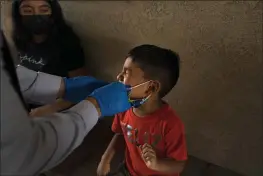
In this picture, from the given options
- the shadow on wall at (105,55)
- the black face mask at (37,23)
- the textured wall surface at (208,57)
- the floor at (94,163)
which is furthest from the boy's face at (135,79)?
the black face mask at (37,23)

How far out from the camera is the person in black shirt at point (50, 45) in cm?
180

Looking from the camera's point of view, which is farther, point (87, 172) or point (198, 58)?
point (87, 172)

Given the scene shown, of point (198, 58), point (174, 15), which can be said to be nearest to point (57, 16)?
point (174, 15)

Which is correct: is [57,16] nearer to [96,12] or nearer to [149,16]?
[96,12]

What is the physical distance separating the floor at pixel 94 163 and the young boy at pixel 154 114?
504mm

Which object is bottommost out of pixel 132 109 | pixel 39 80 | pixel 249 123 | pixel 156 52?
pixel 249 123

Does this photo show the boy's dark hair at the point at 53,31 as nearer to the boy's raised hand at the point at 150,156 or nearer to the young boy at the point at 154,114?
the young boy at the point at 154,114

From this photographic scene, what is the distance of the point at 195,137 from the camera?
1664 mm

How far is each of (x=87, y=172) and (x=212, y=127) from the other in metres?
0.69

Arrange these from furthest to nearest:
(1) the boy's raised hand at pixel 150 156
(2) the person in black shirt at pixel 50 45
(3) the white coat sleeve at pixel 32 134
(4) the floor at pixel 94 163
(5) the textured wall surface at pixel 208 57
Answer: (2) the person in black shirt at pixel 50 45 < (4) the floor at pixel 94 163 < (5) the textured wall surface at pixel 208 57 < (1) the boy's raised hand at pixel 150 156 < (3) the white coat sleeve at pixel 32 134

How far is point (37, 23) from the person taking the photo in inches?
69.0

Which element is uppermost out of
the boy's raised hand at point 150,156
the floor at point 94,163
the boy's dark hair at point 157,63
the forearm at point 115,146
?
the boy's dark hair at point 157,63

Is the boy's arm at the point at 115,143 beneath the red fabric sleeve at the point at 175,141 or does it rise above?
beneath

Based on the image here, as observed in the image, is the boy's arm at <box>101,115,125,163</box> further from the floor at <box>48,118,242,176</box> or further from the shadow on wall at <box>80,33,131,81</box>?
the shadow on wall at <box>80,33,131,81</box>
